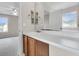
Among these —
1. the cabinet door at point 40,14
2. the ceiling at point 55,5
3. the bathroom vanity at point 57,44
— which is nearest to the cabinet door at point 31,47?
the bathroom vanity at point 57,44

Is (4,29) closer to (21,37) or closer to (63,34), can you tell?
(21,37)

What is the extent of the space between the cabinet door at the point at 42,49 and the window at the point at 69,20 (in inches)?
16.3

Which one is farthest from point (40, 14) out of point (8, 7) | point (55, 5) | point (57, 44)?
point (57, 44)

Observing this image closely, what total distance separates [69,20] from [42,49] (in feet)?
1.83

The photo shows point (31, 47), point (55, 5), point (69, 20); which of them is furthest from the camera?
point (31, 47)

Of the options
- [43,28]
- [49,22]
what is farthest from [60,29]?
[43,28]

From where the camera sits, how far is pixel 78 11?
4.75 feet

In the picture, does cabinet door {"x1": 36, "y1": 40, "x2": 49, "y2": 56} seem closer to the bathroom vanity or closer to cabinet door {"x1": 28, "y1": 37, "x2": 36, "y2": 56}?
the bathroom vanity

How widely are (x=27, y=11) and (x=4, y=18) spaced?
0.43m

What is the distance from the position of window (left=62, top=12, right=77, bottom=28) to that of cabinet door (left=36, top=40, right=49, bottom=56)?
1.36ft

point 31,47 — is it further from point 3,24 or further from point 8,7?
point 8,7

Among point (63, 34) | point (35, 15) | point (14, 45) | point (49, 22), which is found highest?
point (35, 15)

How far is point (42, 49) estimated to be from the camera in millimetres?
1509

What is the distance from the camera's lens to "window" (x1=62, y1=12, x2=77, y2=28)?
4.81 ft
